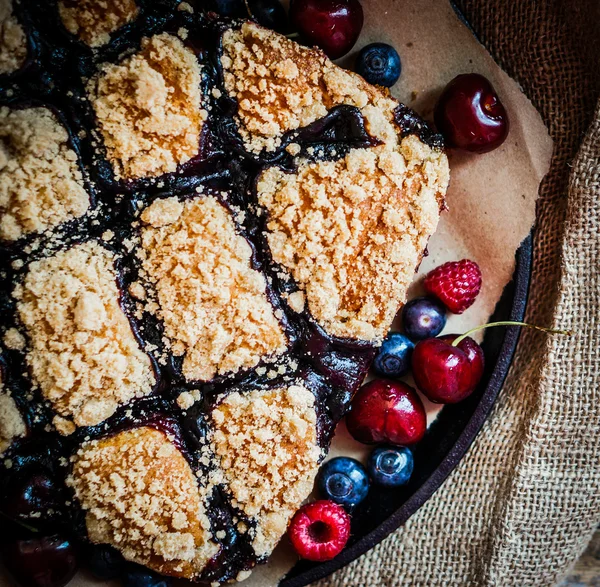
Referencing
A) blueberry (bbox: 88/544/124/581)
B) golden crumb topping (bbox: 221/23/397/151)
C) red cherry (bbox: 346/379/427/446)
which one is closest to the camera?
golden crumb topping (bbox: 221/23/397/151)

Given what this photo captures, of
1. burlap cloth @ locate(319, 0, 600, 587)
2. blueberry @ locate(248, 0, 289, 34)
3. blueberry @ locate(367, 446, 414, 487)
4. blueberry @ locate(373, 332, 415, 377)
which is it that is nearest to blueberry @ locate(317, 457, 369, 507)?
blueberry @ locate(367, 446, 414, 487)

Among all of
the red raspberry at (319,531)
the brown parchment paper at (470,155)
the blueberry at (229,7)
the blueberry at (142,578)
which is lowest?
the red raspberry at (319,531)

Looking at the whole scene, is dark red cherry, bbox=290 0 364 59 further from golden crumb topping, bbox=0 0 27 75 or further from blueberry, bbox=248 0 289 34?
golden crumb topping, bbox=0 0 27 75

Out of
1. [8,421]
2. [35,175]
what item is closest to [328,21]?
[35,175]

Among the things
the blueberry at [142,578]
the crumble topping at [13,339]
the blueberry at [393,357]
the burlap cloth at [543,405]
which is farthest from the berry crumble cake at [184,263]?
the burlap cloth at [543,405]

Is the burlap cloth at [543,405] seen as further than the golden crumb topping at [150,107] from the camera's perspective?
Yes

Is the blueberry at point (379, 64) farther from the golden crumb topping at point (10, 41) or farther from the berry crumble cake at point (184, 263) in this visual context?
the golden crumb topping at point (10, 41)

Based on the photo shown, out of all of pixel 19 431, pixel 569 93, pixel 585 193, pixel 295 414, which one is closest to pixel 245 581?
pixel 295 414
